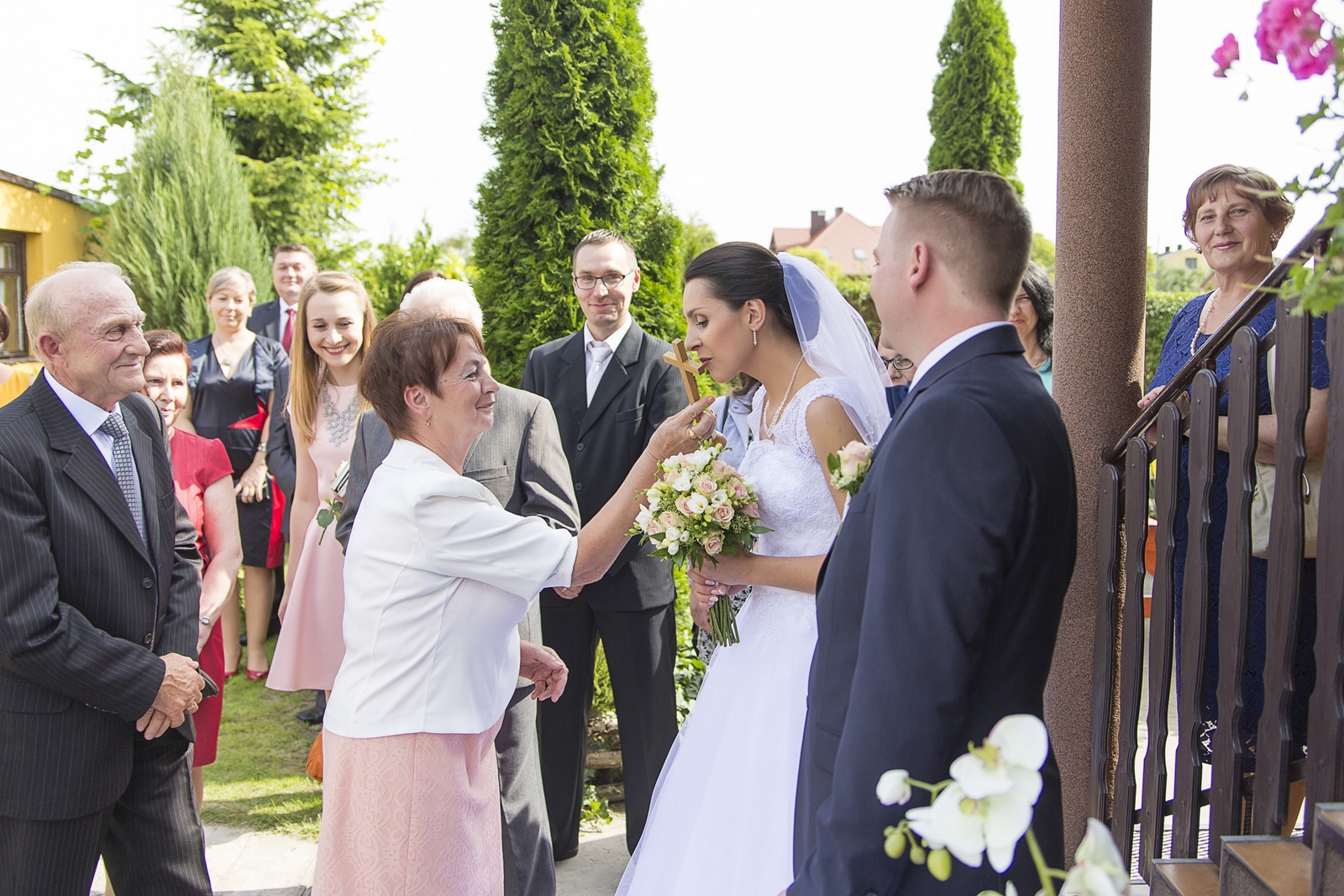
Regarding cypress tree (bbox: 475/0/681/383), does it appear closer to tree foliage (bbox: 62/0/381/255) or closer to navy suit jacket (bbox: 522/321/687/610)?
navy suit jacket (bbox: 522/321/687/610)

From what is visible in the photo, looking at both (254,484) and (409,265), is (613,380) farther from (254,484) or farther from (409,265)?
(409,265)

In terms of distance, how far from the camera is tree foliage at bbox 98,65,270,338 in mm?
11828

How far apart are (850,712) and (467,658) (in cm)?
126

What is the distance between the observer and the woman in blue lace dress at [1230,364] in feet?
9.57

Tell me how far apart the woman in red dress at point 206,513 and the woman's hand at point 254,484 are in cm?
189

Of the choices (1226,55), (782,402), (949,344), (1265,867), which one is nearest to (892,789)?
(949,344)

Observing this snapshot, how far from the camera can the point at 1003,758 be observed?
990mm

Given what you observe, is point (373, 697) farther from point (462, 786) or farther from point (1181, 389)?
point (1181, 389)

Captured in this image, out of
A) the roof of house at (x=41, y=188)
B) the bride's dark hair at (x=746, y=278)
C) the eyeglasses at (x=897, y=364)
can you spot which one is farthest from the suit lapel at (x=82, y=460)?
the roof of house at (x=41, y=188)

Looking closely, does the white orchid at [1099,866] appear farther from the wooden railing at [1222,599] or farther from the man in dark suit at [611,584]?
the man in dark suit at [611,584]

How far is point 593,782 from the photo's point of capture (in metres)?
5.13

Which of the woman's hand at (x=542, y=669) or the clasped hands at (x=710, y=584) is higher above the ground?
the clasped hands at (x=710, y=584)

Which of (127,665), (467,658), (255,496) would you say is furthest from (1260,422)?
(255,496)

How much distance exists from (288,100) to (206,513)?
48.1 feet
